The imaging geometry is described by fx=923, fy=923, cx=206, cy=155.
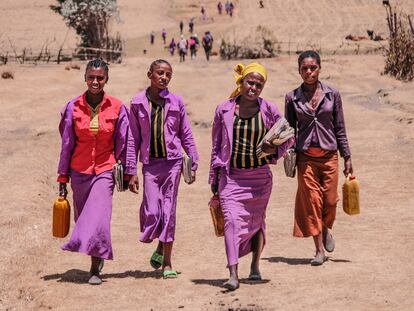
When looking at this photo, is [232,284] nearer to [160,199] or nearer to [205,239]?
[160,199]

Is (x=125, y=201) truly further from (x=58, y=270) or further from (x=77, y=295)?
(x=77, y=295)

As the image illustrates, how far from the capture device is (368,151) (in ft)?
49.9

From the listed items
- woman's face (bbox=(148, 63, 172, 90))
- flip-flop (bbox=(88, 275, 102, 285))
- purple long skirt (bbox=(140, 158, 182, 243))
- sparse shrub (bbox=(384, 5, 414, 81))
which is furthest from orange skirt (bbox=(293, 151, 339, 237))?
sparse shrub (bbox=(384, 5, 414, 81))

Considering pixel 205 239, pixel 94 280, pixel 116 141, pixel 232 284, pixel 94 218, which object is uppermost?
pixel 116 141

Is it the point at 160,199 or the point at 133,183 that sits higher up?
the point at 133,183

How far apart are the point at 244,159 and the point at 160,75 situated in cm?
105

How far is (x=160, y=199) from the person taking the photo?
766 cm

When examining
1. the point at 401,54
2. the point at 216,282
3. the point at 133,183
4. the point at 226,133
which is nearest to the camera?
the point at 226,133

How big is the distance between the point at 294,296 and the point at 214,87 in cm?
1712

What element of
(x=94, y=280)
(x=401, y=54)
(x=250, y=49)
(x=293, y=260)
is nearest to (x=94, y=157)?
(x=94, y=280)

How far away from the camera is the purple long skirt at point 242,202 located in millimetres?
7172

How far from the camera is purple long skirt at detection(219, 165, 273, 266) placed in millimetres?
7172

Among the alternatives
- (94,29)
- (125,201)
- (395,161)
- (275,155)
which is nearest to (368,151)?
(395,161)

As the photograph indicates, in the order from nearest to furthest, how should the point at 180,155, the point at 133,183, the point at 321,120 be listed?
the point at 133,183
the point at 180,155
the point at 321,120
